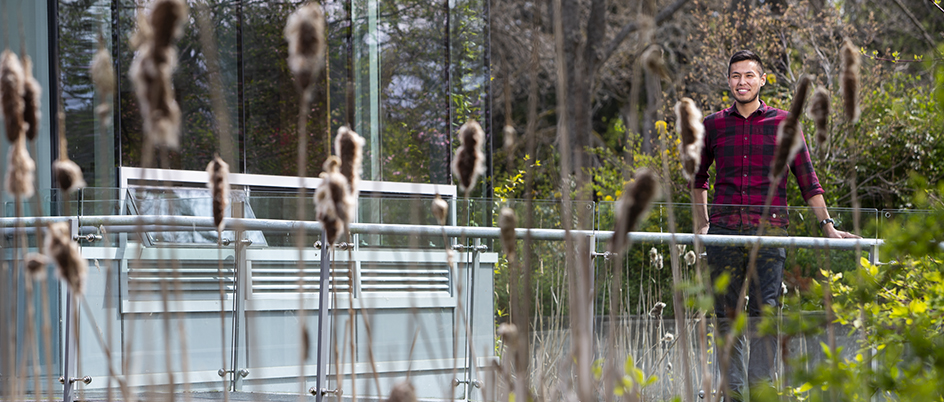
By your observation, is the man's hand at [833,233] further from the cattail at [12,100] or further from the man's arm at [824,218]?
the cattail at [12,100]

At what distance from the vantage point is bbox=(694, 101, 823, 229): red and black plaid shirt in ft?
10.8

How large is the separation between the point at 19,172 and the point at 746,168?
2.84m

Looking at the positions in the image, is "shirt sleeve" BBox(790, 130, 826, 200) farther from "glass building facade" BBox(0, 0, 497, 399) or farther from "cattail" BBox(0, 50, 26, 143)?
"cattail" BBox(0, 50, 26, 143)

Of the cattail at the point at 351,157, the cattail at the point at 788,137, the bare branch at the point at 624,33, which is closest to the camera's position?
the cattail at the point at 788,137

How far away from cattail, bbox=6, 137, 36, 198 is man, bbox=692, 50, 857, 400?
8.08 ft

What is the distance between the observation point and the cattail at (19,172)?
1.15 m

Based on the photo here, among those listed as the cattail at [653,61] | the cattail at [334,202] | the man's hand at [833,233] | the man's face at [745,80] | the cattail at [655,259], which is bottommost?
the cattail at [655,259]

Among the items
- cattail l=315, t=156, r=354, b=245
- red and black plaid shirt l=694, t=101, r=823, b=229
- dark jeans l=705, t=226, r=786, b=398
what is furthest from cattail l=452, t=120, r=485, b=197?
red and black plaid shirt l=694, t=101, r=823, b=229

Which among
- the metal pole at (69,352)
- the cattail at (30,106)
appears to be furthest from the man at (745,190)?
the cattail at (30,106)

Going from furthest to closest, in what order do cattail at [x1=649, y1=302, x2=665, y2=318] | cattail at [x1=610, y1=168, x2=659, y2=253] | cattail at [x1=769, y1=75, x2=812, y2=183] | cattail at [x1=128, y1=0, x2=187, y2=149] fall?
cattail at [x1=649, y1=302, x2=665, y2=318] → cattail at [x1=769, y1=75, x2=812, y2=183] → cattail at [x1=610, y1=168, x2=659, y2=253] → cattail at [x1=128, y1=0, x2=187, y2=149]

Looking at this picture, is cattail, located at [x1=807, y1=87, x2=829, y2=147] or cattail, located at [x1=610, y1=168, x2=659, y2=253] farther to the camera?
cattail, located at [x1=807, y1=87, x2=829, y2=147]

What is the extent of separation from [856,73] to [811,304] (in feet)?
1.92

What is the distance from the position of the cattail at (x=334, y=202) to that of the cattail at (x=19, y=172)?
40cm

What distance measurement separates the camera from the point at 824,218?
324cm
